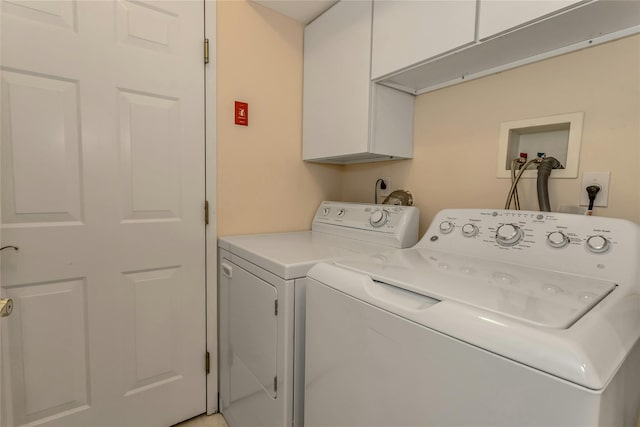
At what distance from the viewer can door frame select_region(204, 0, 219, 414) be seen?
149cm

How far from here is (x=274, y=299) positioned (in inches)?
42.1

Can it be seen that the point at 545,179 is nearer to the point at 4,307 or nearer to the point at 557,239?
the point at 557,239

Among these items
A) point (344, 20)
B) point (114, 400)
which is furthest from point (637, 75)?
point (114, 400)

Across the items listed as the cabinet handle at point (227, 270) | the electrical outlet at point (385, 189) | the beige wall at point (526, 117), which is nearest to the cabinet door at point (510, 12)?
the beige wall at point (526, 117)

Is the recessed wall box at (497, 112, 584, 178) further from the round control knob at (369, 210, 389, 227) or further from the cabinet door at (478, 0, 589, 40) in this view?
the round control knob at (369, 210, 389, 227)

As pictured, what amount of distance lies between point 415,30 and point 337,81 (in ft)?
1.56

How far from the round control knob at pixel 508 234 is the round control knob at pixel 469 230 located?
0.24 feet

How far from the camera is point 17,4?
109cm

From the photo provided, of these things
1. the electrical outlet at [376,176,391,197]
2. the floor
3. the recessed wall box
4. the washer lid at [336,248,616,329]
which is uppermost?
the recessed wall box

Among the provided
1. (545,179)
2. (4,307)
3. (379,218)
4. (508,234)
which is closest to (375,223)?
(379,218)

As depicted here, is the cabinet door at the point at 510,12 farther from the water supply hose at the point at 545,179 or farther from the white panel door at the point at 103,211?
the white panel door at the point at 103,211

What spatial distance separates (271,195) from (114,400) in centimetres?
120

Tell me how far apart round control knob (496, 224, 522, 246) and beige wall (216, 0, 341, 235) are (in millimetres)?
1134

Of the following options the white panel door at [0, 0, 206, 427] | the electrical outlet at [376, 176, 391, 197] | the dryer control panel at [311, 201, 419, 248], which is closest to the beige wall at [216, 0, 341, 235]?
the white panel door at [0, 0, 206, 427]
